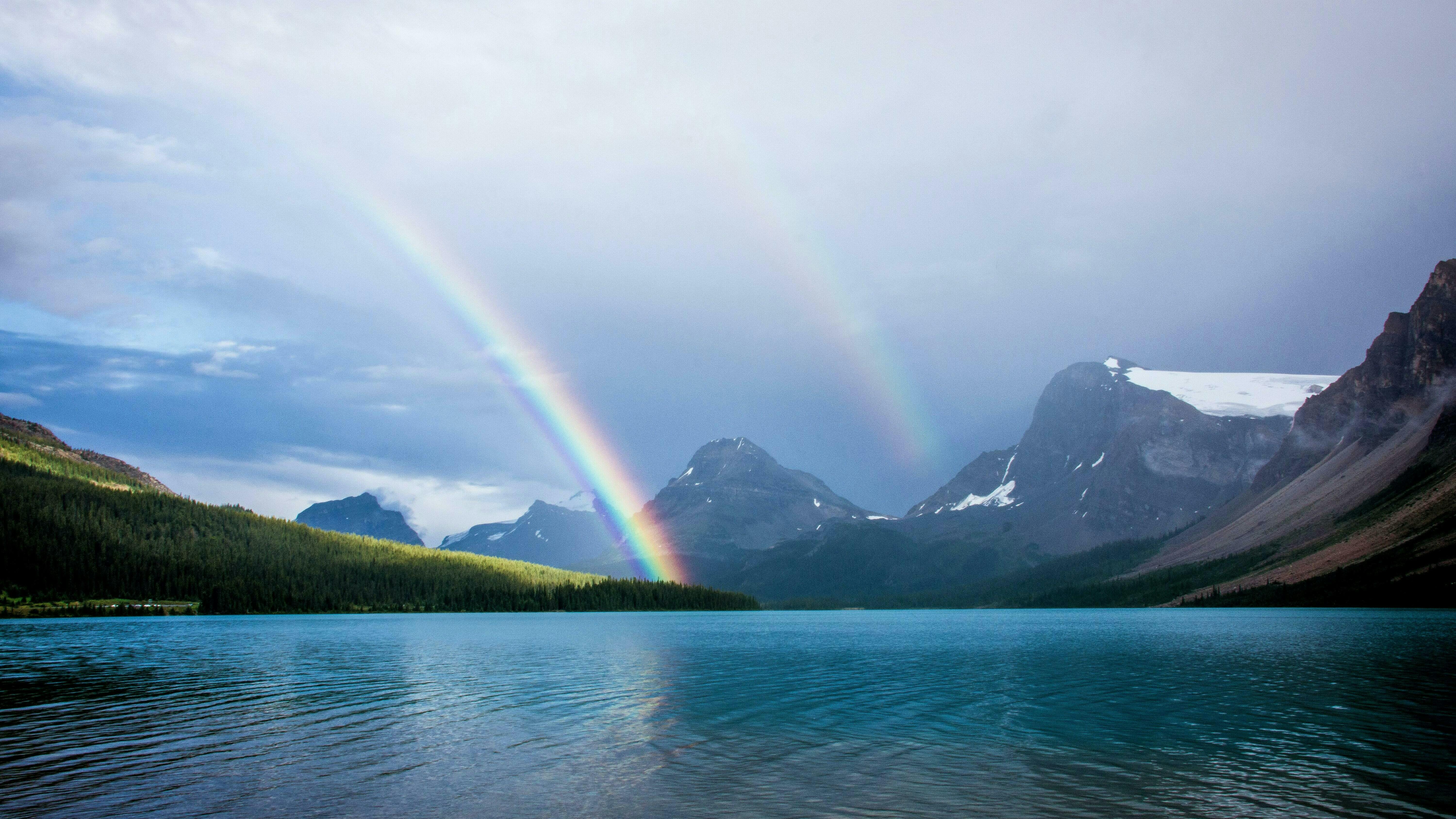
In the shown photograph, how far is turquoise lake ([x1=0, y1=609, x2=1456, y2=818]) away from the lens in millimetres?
28234

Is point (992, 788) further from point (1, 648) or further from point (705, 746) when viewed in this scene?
point (1, 648)

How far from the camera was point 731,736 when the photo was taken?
41281 millimetres

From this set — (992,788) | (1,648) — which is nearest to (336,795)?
(992,788)

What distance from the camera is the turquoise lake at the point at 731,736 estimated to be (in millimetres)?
28234

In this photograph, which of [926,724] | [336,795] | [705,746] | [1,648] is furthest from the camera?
[1,648]

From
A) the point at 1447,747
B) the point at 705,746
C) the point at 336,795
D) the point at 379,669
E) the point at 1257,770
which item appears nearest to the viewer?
the point at 336,795

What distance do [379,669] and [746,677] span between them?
3477 centimetres

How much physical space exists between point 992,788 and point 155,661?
286ft

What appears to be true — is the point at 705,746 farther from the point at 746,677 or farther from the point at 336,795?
the point at 746,677

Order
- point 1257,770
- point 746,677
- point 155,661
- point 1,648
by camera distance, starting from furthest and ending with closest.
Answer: point 1,648 → point 155,661 → point 746,677 → point 1257,770

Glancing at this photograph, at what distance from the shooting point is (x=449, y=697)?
57281 millimetres

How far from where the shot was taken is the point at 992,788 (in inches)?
1178

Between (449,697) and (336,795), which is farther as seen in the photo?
(449,697)

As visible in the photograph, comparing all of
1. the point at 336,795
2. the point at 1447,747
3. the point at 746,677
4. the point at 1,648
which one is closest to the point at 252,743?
the point at 336,795
